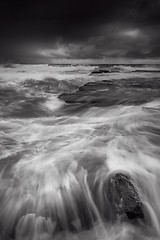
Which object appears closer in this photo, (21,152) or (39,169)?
(39,169)

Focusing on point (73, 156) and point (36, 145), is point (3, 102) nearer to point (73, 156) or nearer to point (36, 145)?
point (36, 145)

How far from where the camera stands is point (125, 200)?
2.57 meters

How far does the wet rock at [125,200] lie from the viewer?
2.54 m

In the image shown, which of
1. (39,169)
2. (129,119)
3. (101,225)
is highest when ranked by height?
(129,119)

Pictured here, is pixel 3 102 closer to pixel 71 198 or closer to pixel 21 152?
pixel 21 152

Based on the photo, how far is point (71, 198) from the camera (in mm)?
3051

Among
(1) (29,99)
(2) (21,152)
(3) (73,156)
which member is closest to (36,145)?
(2) (21,152)

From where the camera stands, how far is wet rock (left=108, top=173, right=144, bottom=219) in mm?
2541

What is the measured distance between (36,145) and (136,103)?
5496 mm

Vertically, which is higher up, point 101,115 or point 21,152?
point 101,115

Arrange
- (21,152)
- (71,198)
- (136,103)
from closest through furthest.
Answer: (71,198)
(21,152)
(136,103)

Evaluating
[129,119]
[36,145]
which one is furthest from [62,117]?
[36,145]

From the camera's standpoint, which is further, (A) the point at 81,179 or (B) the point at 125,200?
(A) the point at 81,179

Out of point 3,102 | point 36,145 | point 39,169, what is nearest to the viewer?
point 39,169
